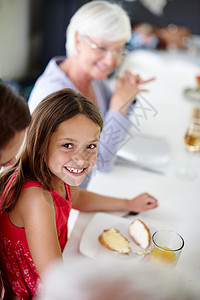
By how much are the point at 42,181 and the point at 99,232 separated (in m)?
0.24

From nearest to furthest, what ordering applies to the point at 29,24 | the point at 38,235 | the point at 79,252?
the point at 38,235 → the point at 79,252 → the point at 29,24

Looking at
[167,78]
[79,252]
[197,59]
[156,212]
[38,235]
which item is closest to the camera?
[38,235]

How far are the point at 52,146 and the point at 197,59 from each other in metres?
2.58

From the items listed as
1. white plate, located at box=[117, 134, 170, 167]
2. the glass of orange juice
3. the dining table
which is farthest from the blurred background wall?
the glass of orange juice

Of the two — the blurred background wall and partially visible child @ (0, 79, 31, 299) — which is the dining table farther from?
the blurred background wall

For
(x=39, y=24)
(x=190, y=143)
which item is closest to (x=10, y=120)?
(x=190, y=143)

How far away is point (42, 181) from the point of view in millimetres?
840

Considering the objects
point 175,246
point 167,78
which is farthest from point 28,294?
point 167,78

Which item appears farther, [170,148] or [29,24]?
[29,24]

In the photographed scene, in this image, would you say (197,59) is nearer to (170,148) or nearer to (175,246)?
(170,148)

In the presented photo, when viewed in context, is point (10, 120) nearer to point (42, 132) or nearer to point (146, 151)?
point (42, 132)

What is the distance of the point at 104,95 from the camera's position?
5.32ft

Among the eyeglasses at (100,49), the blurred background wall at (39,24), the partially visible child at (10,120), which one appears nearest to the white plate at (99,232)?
the partially visible child at (10,120)

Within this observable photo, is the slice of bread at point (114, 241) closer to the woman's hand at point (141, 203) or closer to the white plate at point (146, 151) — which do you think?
the woman's hand at point (141, 203)
